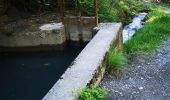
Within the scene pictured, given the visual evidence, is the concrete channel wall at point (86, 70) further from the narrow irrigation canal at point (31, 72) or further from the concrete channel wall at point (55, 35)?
the concrete channel wall at point (55, 35)

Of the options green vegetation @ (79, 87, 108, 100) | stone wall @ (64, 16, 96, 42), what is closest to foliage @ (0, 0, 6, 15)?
stone wall @ (64, 16, 96, 42)

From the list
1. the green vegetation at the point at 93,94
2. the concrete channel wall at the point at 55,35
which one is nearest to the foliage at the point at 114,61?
the green vegetation at the point at 93,94

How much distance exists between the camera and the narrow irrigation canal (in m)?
9.45

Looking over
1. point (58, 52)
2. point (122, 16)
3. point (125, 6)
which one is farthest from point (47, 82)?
point (125, 6)

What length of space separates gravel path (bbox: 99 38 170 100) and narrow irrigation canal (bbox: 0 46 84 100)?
2.45 meters

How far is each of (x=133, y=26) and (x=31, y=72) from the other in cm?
595

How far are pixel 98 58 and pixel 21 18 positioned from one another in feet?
20.4

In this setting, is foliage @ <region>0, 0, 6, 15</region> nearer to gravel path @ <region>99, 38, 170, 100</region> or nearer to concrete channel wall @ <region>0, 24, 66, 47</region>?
concrete channel wall @ <region>0, 24, 66, 47</region>

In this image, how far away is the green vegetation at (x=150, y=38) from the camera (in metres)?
9.60

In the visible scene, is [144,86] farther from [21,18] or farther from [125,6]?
[125,6]

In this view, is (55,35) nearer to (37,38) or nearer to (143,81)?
(37,38)

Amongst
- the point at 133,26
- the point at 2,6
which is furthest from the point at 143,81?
the point at 133,26

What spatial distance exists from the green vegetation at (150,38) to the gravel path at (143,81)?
644 mm

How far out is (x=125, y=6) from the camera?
56.3ft
